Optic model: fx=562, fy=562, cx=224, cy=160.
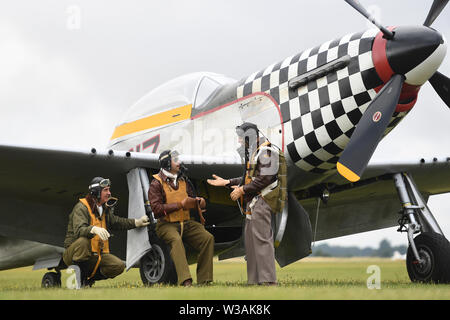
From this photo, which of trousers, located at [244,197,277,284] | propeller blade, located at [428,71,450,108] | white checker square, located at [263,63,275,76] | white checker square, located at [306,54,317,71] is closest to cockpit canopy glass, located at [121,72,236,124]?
white checker square, located at [263,63,275,76]

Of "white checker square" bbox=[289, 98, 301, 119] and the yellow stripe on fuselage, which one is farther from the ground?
the yellow stripe on fuselage

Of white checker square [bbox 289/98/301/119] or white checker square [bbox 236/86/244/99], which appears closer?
white checker square [bbox 289/98/301/119]

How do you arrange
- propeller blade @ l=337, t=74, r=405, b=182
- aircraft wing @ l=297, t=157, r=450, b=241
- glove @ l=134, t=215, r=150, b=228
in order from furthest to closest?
aircraft wing @ l=297, t=157, r=450, b=241
glove @ l=134, t=215, r=150, b=228
propeller blade @ l=337, t=74, r=405, b=182

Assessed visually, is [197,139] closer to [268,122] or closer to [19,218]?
[268,122]

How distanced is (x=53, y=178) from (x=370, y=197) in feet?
16.6

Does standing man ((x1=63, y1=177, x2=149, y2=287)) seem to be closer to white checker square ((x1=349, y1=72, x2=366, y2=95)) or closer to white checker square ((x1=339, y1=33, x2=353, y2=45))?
white checker square ((x1=349, y1=72, x2=366, y2=95))

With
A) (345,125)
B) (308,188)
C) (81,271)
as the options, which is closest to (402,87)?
(345,125)

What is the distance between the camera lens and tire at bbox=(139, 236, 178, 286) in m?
6.05

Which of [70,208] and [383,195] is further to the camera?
[383,195]

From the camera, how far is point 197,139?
24.2 feet

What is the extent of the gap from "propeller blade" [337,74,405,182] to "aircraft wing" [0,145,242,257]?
1.54 metres

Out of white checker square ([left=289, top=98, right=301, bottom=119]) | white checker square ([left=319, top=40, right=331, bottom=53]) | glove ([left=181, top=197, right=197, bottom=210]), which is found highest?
white checker square ([left=319, top=40, right=331, bottom=53])

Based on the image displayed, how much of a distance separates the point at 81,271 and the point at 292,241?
2533 mm
